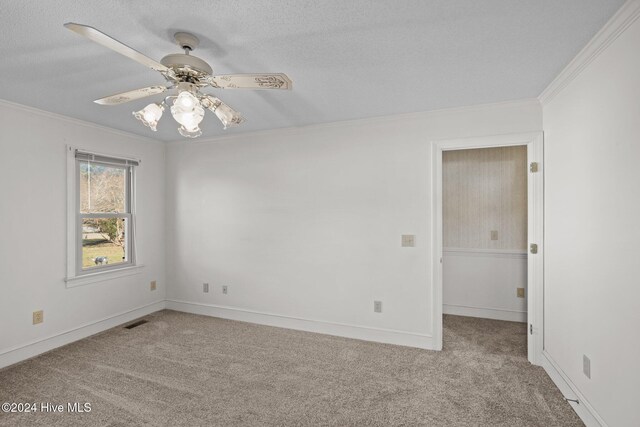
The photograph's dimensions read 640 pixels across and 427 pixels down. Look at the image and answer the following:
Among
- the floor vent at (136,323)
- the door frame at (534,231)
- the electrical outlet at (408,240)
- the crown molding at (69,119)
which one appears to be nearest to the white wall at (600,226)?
the door frame at (534,231)

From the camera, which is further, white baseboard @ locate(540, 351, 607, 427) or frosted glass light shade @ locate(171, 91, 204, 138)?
white baseboard @ locate(540, 351, 607, 427)

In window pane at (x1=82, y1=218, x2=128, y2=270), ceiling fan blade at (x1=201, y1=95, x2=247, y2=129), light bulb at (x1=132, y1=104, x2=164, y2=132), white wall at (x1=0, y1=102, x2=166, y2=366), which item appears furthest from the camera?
window pane at (x1=82, y1=218, x2=128, y2=270)

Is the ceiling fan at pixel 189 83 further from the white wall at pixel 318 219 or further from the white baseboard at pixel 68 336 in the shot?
the white baseboard at pixel 68 336

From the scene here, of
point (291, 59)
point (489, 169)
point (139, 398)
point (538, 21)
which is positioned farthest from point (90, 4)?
point (489, 169)

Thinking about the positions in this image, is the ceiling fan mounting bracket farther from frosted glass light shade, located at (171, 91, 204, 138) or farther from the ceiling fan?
frosted glass light shade, located at (171, 91, 204, 138)

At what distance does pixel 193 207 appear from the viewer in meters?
4.52

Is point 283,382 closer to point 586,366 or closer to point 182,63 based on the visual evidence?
point 586,366

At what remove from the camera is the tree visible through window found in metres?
3.72

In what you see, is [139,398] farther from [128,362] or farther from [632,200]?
[632,200]

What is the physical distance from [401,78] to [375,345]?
2565 millimetres

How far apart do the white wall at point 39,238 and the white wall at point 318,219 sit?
1038mm

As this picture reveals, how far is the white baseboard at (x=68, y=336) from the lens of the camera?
2.99 metres

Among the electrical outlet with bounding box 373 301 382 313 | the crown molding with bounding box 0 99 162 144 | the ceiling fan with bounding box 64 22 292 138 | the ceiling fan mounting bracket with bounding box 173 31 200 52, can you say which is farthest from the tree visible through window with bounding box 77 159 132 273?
the electrical outlet with bounding box 373 301 382 313

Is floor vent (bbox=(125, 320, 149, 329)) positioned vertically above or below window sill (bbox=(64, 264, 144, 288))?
below
